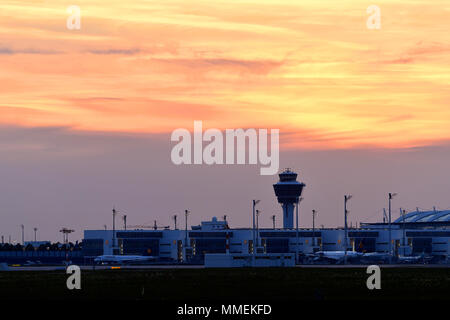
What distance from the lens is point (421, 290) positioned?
8525 cm

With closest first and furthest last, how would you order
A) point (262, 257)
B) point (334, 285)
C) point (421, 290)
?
1. point (421, 290)
2. point (334, 285)
3. point (262, 257)
